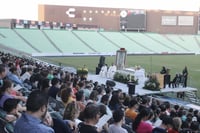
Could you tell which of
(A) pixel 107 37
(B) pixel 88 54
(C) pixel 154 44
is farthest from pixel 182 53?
(B) pixel 88 54

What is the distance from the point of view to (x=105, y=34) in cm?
7456

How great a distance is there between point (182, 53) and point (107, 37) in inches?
590

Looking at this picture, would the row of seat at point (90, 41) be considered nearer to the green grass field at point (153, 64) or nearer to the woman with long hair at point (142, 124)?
the green grass field at point (153, 64)

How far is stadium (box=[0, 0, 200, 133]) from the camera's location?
59.2m

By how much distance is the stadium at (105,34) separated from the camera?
59156 millimetres

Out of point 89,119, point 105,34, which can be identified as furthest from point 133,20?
point 89,119

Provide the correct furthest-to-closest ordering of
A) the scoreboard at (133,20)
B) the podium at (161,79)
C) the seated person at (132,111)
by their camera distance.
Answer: the scoreboard at (133,20) < the podium at (161,79) < the seated person at (132,111)

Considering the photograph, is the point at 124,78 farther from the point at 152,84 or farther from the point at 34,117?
the point at 34,117

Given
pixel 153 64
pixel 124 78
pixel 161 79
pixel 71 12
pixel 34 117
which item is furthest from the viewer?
pixel 71 12

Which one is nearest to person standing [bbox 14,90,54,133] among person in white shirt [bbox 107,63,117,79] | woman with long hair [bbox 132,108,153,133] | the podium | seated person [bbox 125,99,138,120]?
woman with long hair [bbox 132,108,153,133]

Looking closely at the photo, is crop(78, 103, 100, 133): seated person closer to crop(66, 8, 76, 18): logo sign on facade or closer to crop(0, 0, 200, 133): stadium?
crop(0, 0, 200, 133): stadium

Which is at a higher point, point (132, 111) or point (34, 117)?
point (34, 117)

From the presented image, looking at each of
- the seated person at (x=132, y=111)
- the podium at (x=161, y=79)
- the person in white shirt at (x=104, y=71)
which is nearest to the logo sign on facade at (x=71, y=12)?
the person in white shirt at (x=104, y=71)

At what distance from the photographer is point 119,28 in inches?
3297
